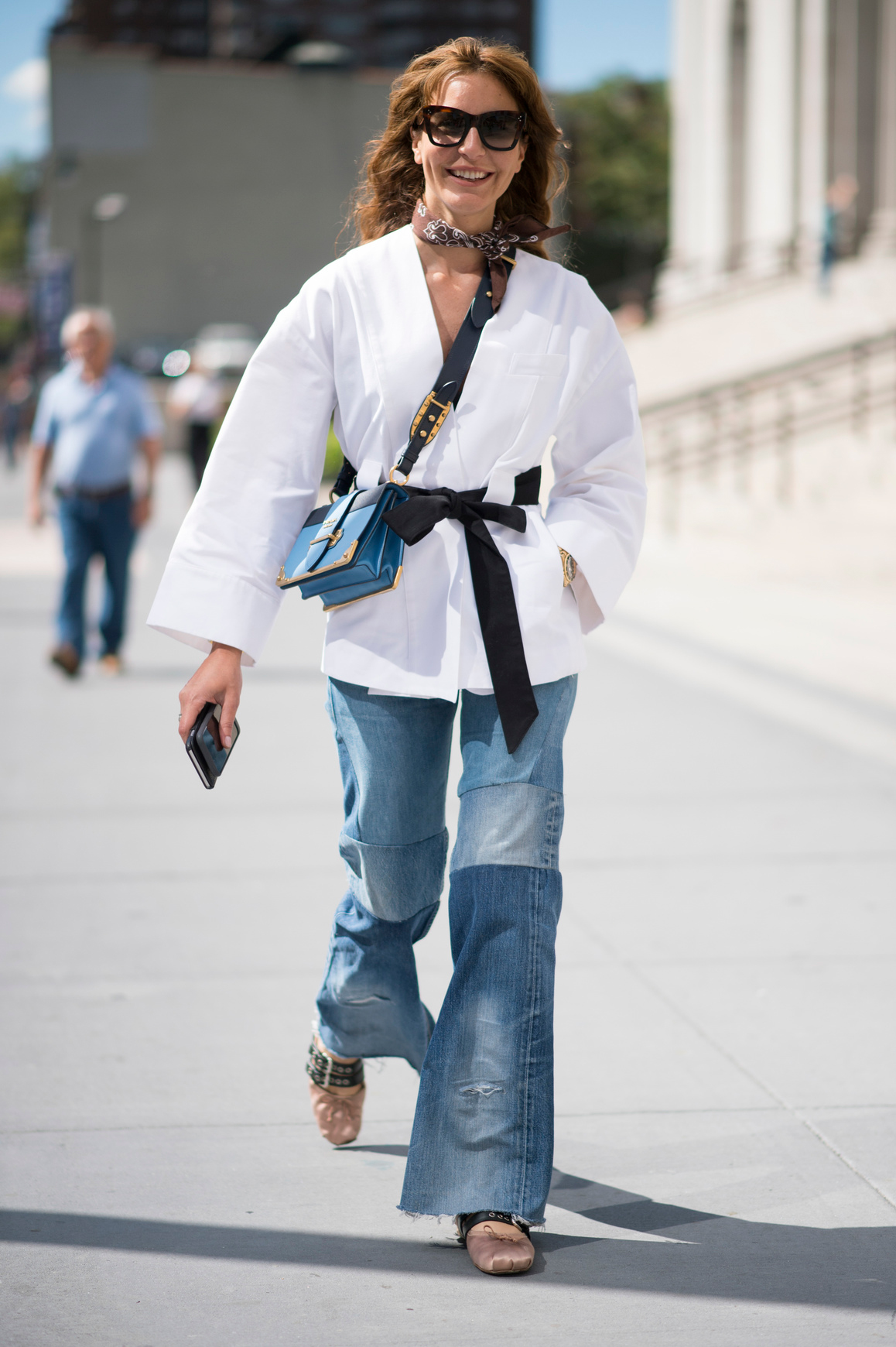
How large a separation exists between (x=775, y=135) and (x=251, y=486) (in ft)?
125

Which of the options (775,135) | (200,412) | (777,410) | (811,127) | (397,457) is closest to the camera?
(397,457)

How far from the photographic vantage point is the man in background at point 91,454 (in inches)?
364

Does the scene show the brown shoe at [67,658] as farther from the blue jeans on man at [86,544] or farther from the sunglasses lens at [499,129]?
the sunglasses lens at [499,129]

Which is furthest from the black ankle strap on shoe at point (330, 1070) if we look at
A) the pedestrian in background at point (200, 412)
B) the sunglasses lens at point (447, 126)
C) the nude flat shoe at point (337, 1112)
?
the pedestrian in background at point (200, 412)

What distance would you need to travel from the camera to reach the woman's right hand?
2.84 meters

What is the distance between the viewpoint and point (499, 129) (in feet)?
9.53

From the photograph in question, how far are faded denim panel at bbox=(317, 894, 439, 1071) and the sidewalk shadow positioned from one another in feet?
1.21

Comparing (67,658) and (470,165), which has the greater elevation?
(470,165)

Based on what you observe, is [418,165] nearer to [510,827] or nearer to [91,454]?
[510,827]

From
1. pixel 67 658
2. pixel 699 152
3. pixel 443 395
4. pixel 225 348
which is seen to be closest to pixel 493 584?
pixel 443 395

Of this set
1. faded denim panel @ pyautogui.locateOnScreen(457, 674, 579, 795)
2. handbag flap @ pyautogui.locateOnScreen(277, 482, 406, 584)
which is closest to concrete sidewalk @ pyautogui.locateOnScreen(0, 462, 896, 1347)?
faded denim panel @ pyautogui.locateOnScreen(457, 674, 579, 795)

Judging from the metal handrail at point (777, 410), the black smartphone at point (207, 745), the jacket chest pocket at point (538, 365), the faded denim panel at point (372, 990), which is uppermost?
the metal handrail at point (777, 410)

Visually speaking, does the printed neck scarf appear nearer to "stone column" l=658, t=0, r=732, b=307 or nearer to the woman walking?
the woman walking

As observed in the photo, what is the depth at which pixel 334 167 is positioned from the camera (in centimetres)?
5697
